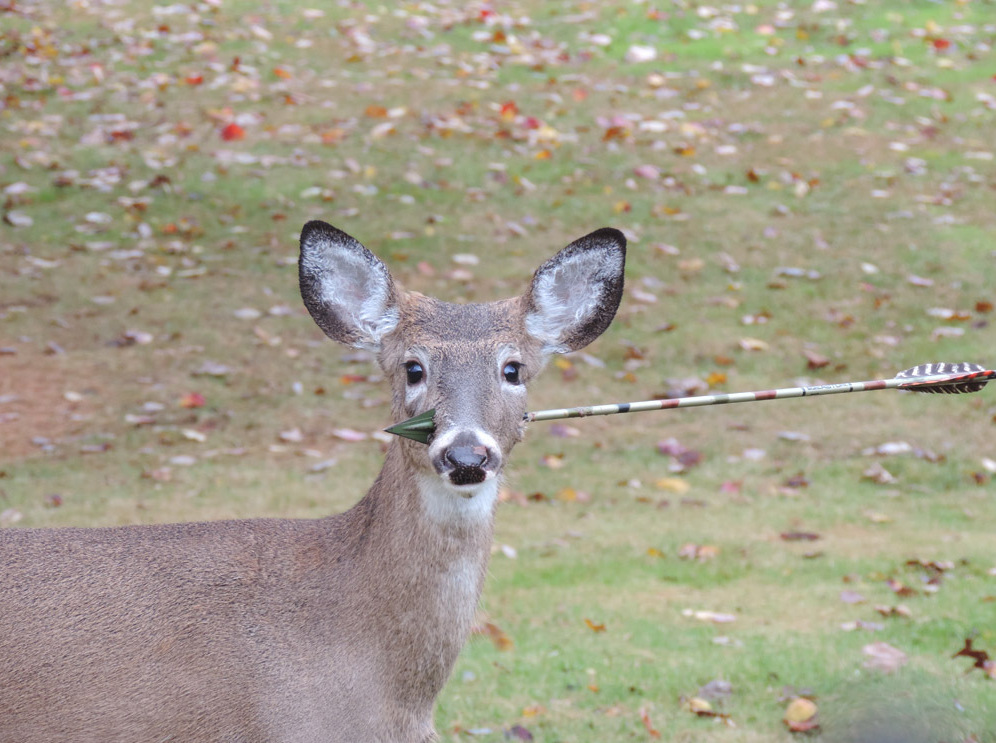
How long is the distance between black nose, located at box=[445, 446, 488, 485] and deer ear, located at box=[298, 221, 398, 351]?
0.91 m

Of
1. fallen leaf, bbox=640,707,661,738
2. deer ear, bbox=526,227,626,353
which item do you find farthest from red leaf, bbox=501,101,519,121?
deer ear, bbox=526,227,626,353

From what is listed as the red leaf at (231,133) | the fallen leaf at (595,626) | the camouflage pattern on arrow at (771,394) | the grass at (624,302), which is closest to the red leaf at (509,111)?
the grass at (624,302)

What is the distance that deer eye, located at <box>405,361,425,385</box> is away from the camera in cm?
395

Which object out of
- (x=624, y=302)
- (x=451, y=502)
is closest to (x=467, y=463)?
(x=451, y=502)

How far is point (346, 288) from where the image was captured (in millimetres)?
4309

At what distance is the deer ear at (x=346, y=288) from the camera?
4223 mm

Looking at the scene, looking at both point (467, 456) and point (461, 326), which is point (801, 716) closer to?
point (461, 326)

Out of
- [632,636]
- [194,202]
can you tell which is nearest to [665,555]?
[632,636]

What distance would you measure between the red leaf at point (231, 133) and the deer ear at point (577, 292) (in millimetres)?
10251

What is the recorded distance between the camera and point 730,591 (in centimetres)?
732

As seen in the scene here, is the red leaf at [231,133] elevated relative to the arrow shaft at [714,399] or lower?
lower

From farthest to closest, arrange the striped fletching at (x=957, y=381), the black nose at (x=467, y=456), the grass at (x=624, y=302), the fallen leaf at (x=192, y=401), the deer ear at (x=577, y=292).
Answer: the fallen leaf at (x=192, y=401)
the grass at (x=624, y=302)
the striped fletching at (x=957, y=381)
the deer ear at (x=577, y=292)
the black nose at (x=467, y=456)

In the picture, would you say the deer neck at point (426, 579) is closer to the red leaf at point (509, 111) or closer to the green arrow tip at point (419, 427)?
the green arrow tip at point (419, 427)

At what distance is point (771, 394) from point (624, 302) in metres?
7.33
